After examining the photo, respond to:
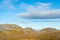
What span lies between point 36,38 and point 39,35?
1.74 feet

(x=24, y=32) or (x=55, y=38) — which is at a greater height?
(x=24, y=32)

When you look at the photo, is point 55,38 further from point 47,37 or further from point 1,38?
point 1,38

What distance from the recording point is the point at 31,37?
52.6 ft

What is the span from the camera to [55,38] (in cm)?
1688

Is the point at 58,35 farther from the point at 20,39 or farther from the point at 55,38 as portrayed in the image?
the point at 20,39

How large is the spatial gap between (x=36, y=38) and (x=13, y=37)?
260cm

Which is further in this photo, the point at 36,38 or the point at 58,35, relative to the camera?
the point at 58,35

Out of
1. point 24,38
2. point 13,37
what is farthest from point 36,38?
point 13,37

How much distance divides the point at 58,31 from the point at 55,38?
0.93m

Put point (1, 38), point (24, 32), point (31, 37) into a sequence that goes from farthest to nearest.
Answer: point (24, 32), point (1, 38), point (31, 37)

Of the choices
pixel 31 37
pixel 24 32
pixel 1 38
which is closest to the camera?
pixel 31 37

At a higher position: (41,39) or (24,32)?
(24,32)

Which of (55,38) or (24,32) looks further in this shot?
(24,32)

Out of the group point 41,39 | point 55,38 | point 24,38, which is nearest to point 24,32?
point 24,38
